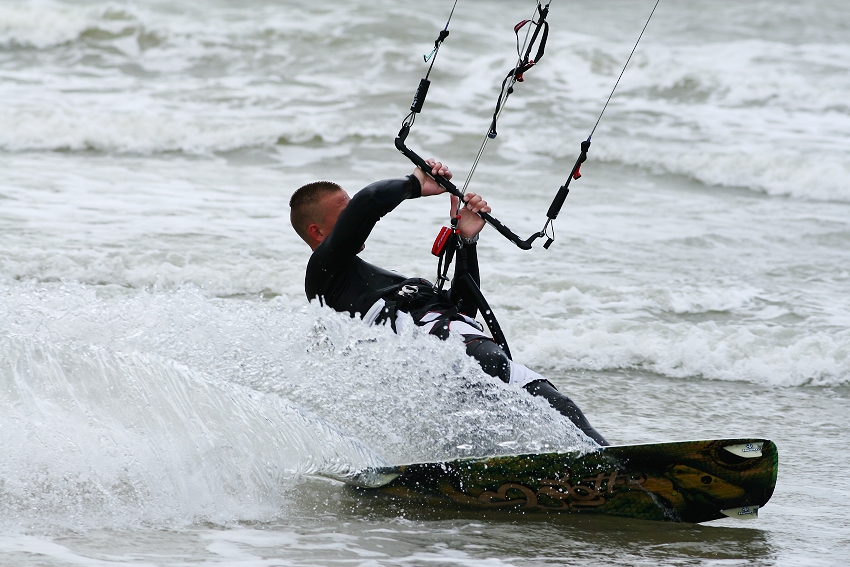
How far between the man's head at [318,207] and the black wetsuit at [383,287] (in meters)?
0.19

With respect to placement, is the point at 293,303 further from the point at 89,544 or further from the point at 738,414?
the point at 89,544

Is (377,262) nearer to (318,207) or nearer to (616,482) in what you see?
(318,207)

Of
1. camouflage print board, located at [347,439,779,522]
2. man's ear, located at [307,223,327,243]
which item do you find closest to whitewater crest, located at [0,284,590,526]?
camouflage print board, located at [347,439,779,522]

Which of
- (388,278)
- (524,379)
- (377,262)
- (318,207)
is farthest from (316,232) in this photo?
(377,262)

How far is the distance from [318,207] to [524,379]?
1189mm

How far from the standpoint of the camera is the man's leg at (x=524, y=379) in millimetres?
3963

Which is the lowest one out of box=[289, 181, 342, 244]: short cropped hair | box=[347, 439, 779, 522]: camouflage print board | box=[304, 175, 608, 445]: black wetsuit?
box=[347, 439, 779, 522]: camouflage print board

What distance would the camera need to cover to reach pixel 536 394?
3.98 metres

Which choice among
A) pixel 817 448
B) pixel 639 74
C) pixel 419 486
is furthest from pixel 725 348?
pixel 639 74

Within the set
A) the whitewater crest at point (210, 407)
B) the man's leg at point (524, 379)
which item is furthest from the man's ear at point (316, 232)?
the man's leg at point (524, 379)

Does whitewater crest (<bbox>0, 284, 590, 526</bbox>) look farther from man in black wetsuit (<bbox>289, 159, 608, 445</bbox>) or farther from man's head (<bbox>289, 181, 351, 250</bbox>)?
man's head (<bbox>289, 181, 351, 250</bbox>)

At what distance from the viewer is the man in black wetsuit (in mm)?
3994

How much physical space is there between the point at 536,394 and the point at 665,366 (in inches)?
95.4

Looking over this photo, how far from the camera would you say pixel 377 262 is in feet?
Answer: 25.7
